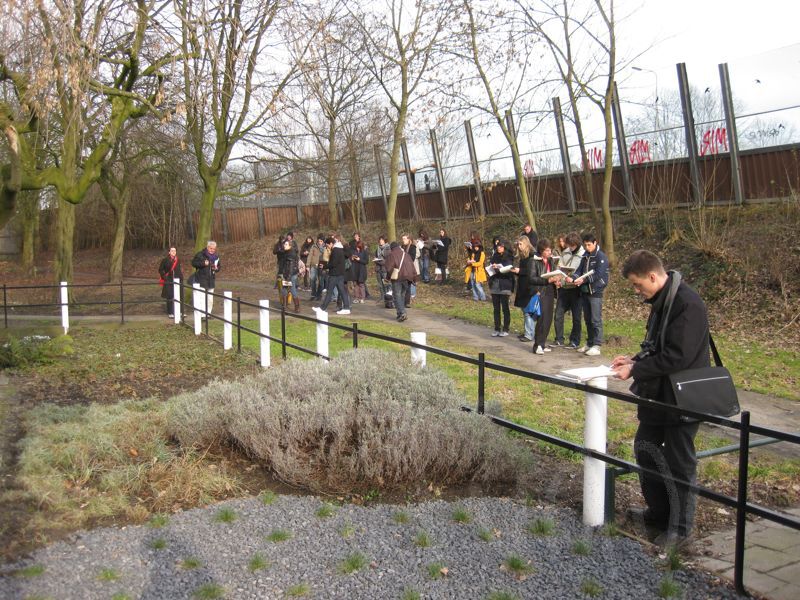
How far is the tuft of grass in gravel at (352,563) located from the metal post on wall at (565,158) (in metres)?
19.5

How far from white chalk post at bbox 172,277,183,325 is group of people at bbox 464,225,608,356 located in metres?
7.56

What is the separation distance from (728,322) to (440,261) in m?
10.0

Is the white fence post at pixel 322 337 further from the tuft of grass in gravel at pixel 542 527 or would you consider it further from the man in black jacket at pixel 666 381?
the man in black jacket at pixel 666 381

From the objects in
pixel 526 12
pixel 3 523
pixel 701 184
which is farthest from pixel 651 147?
pixel 3 523

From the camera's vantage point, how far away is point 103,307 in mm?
21516

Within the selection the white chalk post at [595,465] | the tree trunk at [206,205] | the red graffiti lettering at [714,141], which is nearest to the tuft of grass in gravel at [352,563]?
the white chalk post at [595,465]

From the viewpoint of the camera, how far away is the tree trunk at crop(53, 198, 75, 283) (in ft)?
72.5

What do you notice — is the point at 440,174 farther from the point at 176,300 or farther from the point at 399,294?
the point at 176,300

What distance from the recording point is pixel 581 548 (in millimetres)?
4449

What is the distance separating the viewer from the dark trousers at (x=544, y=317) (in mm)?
11938

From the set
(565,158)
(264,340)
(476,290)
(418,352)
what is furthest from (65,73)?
(565,158)

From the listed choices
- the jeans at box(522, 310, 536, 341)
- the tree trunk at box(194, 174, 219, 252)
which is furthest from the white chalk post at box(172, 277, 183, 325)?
the jeans at box(522, 310, 536, 341)

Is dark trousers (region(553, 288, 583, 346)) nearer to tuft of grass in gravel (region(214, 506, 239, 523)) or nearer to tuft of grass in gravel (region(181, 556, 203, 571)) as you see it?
tuft of grass in gravel (region(214, 506, 239, 523))

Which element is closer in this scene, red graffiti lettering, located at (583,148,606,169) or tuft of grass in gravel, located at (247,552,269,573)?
tuft of grass in gravel, located at (247,552,269,573)
